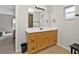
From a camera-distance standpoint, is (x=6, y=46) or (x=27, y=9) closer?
(x=27, y=9)

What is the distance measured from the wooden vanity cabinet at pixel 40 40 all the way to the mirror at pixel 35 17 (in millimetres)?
250

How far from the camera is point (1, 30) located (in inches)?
88.8

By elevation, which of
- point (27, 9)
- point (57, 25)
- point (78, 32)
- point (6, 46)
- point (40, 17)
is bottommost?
point (6, 46)

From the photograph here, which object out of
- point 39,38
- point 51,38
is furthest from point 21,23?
point 51,38

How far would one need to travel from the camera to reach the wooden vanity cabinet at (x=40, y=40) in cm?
234

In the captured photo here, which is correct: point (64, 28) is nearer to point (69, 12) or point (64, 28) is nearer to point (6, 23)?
point (69, 12)

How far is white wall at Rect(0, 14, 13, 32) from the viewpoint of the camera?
215 centimetres

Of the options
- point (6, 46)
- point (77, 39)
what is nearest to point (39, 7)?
point (77, 39)

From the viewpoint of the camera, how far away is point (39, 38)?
2.52m

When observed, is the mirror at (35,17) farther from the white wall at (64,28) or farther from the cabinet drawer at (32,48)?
the cabinet drawer at (32,48)

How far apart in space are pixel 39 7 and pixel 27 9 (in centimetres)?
30

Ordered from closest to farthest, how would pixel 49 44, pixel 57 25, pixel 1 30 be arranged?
1. pixel 1 30
2. pixel 57 25
3. pixel 49 44

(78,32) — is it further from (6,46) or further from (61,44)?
(6,46)

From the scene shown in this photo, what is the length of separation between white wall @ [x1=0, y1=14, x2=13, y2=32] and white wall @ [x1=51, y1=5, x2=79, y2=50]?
3.43 feet
